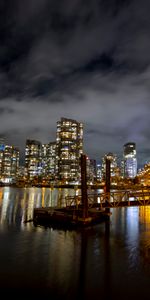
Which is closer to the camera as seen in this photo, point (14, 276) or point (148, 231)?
point (14, 276)

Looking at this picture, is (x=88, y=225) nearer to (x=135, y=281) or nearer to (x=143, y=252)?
(x=143, y=252)

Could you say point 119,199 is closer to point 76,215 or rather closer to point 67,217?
point 76,215

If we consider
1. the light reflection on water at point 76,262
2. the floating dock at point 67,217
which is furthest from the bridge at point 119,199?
the light reflection on water at point 76,262

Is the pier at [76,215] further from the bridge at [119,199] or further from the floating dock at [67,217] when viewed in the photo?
the bridge at [119,199]

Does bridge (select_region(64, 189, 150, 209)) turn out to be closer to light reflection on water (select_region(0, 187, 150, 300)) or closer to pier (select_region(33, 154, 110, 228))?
pier (select_region(33, 154, 110, 228))

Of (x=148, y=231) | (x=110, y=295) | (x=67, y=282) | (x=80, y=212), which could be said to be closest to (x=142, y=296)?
(x=110, y=295)

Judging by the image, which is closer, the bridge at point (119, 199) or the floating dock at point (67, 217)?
the floating dock at point (67, 217)

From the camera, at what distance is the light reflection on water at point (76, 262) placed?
1498 cm

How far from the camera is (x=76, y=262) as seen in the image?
64.6ft

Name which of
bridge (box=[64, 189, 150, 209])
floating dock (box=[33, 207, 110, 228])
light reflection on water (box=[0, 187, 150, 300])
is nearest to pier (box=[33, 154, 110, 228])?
floating dock (box=[33, 207, 110, 228])

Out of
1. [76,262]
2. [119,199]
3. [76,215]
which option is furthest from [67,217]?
[76,262]

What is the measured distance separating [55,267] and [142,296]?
651 cm

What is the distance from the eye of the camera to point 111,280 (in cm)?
1648

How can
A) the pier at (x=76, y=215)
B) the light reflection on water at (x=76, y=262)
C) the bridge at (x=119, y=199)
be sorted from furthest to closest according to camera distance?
the bridge at (x=119, y=199) < the pier at (x=76, y=215) < the light reflection on water at (x=76, y=262)
